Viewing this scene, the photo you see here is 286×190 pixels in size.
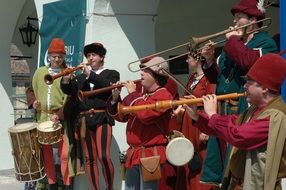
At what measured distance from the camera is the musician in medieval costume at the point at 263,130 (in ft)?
8.43

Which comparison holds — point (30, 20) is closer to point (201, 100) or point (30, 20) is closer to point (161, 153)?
point (161, 153)

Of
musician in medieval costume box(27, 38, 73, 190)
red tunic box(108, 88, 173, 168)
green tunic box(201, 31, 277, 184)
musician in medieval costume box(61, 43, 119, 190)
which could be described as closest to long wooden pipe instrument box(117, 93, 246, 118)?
red tunic box(108, 88, 173, 168)

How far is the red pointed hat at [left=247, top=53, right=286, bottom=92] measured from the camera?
2635 mm

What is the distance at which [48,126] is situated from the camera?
17.6ft

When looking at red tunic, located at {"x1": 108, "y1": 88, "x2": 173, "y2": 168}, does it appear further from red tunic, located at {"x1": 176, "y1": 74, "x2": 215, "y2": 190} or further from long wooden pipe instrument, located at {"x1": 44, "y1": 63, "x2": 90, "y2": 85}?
long wooden pipe instrument, located at {"x1": 44, "y1": 63, "x2": 90, "y2": 85}

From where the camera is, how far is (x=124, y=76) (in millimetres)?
5906

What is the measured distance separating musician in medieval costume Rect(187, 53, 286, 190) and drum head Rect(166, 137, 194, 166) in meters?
1.01

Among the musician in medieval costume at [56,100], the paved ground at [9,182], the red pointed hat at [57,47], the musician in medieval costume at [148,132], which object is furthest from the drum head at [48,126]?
the paved ground at [9,182]

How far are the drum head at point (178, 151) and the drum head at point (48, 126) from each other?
6.23ft

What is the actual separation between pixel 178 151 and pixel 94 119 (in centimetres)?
166

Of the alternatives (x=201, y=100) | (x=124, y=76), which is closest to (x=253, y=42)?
(x=201, y=100)

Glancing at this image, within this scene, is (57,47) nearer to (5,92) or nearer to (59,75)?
(59,75)

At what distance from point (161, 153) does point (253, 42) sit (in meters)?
1.15

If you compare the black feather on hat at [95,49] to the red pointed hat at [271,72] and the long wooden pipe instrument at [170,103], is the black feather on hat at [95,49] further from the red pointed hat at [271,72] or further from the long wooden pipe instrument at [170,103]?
the red pointed hat at [271,72]
